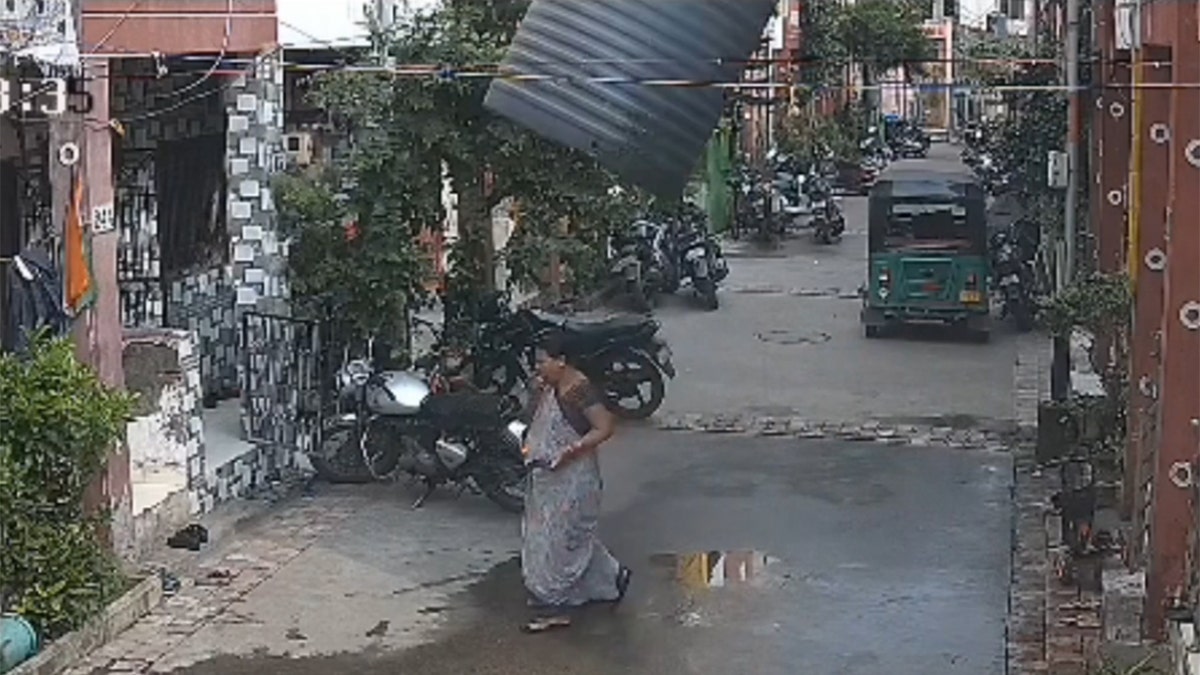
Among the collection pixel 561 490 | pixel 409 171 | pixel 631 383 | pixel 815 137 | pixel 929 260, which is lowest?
pixel 561 490

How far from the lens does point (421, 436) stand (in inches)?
477

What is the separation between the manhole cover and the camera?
19688 millimetres

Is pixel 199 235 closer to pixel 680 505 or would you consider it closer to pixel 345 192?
pixel 345 192

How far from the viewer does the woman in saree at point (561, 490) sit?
31.4ft

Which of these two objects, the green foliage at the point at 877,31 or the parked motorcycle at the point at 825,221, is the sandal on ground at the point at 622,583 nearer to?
the parked motorcycle at the point at 825,221

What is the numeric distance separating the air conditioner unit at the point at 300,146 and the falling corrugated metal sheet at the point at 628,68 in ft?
23.2

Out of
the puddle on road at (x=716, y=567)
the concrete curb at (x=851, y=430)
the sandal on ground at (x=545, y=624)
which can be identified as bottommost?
the sandal on ground at (x=545, y=624)

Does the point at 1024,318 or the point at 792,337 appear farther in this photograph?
the point at 1024,318

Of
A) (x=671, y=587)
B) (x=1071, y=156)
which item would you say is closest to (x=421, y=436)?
(x=671, y=587)

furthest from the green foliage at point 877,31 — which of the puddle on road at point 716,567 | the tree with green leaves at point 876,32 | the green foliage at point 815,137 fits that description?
the puddle on road at point 716,567

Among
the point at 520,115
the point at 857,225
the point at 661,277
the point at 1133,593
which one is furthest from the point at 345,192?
A: the point at 857,225

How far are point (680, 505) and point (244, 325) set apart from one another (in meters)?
3.16

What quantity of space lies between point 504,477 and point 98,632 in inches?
130

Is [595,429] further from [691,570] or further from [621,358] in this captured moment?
[621,358]
